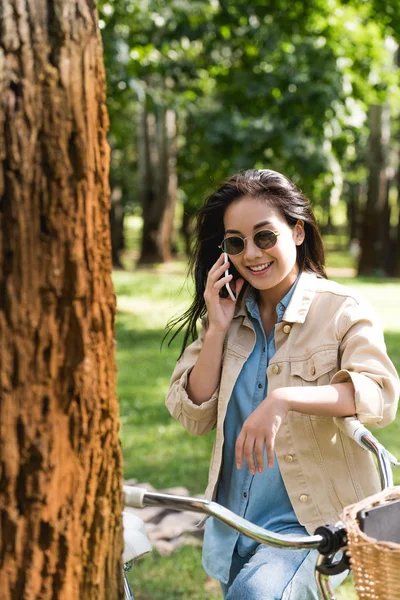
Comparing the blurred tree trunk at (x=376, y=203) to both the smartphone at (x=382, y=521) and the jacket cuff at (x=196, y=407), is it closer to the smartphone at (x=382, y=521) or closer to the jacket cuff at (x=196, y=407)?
the jacket cuff at (x=196, y=407)

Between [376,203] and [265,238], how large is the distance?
22.1 metres

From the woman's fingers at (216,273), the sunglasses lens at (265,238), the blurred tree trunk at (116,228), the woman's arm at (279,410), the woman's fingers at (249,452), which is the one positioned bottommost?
the blurred tree trunk at (116,228)

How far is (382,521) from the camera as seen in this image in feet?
6.43

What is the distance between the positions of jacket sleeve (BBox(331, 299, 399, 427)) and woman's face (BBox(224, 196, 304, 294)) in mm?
269

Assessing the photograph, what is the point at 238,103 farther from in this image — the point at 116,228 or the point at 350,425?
the point at 350,425

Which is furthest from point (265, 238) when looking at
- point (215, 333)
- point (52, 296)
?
point (52, 296)

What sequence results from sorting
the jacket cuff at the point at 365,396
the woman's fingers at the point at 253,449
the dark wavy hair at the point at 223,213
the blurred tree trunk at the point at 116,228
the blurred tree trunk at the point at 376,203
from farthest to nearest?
1. the blurred tree trunk at the point at 116,228
2. the blurred tree trunk at the point at 376,203
3. the dark wavy hair at the point at 223,213
4. the jacket cuff at the point at 365,396
5. the woman's fingers at the point at 253,449

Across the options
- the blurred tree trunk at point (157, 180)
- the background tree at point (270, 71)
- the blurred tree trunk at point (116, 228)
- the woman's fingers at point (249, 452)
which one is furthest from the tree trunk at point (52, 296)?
the blurred tree trunk at point (116, 228)

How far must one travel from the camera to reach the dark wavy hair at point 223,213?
294cm

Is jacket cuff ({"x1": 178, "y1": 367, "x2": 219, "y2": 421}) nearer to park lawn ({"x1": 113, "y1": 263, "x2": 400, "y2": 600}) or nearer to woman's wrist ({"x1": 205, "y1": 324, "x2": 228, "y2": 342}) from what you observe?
woman's wrist ({"x1": 205, "y1": 324, "x2": 228, "y2": 342})

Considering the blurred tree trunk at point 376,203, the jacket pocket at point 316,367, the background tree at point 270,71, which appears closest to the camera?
the jacket pocket at point 316,367

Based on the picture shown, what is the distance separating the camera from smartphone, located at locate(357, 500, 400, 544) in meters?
1.90

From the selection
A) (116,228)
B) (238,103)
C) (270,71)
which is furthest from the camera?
(116,228)

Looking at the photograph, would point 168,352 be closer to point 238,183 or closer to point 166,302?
point 166,302
